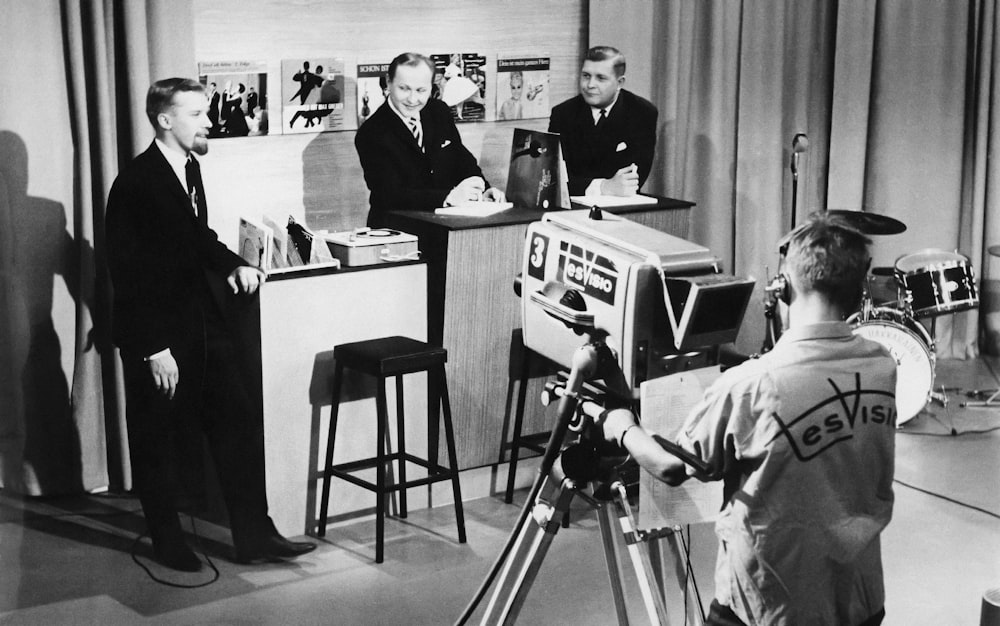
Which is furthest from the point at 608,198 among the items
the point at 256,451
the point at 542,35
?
the point at 256,451

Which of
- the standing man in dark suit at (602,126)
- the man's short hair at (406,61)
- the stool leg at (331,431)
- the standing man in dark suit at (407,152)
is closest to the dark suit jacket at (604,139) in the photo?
the standing man in dark suit at (602,126)

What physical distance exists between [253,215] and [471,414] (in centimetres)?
116

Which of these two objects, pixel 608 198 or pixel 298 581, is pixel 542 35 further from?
pixel 298 581

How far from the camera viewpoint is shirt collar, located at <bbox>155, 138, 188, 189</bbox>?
407 cm

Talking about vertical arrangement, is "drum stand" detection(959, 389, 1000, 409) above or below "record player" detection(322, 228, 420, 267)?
below

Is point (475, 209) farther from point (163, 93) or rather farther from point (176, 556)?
point (176, 556)

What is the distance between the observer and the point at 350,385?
434cm

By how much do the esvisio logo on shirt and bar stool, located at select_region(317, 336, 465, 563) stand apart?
205 cm

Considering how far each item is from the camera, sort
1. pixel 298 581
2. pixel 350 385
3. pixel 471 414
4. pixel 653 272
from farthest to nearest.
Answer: pixel 471 414
pixel 350 385
pixel 298 581
pixel 653 272

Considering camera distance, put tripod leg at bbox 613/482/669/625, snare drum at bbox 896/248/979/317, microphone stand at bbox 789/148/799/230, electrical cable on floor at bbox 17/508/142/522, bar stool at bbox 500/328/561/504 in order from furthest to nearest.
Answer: microphone stand at bbox 789/148/799/230 → snare drum at bbox 896/248/979/317 → bar stool at bbox 500/328/561/504 → electrical cable on floor at bbox 17/508/142/522 → tripod leg at bbox 613/482/669/625

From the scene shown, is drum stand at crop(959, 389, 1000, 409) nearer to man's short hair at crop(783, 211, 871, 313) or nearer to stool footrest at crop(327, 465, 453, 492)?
stool footrest at crop(327, 465, 453, 492)

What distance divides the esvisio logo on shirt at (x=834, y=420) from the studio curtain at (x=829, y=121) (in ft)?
12.4

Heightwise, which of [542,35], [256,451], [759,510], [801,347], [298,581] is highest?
[542,35]

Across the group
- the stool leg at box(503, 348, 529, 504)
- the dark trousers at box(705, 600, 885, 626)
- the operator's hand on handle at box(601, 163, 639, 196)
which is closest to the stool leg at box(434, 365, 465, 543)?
the stool leg at box(503, 348, 529, 504)
